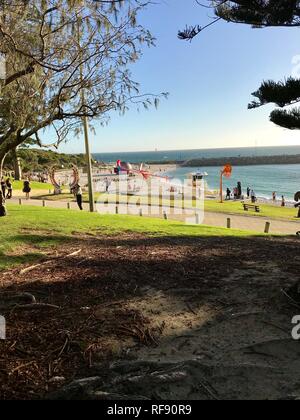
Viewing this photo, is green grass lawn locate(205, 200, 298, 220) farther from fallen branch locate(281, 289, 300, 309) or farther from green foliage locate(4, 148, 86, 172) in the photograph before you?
fallen branch locate(281, 289, 300, 309)

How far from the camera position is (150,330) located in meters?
4.01

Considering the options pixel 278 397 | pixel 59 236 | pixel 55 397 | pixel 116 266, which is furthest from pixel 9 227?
pixel 278 397

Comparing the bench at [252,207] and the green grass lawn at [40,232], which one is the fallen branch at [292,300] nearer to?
the green grass lawn at [40,232]

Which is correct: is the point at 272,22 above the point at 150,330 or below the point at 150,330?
above

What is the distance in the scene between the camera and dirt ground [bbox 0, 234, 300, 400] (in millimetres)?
2996

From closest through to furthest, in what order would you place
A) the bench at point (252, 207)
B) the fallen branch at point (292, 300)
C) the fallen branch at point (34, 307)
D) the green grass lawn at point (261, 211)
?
the fallen branch at point (292, 300) < the fallen branch at point (34, 307) < the green grass lawn at point (261, 211) < the bench at point (252, 207)

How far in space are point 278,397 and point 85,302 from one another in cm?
256

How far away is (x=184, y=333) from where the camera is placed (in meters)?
3.95

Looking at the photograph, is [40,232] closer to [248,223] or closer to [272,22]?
[272,22]

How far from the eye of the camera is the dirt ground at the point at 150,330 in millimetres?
2996

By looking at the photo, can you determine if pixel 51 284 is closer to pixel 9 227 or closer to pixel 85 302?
pixel 85 302

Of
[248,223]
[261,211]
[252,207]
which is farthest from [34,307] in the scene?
[252,207]

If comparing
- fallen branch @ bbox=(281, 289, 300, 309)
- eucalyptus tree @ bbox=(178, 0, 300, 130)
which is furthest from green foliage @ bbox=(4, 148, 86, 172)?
fallen branch @ bbox=(281, 289, 300, 309)

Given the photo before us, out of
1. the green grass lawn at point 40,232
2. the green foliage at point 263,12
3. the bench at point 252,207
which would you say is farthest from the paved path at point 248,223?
the green foliage at point 263,12
